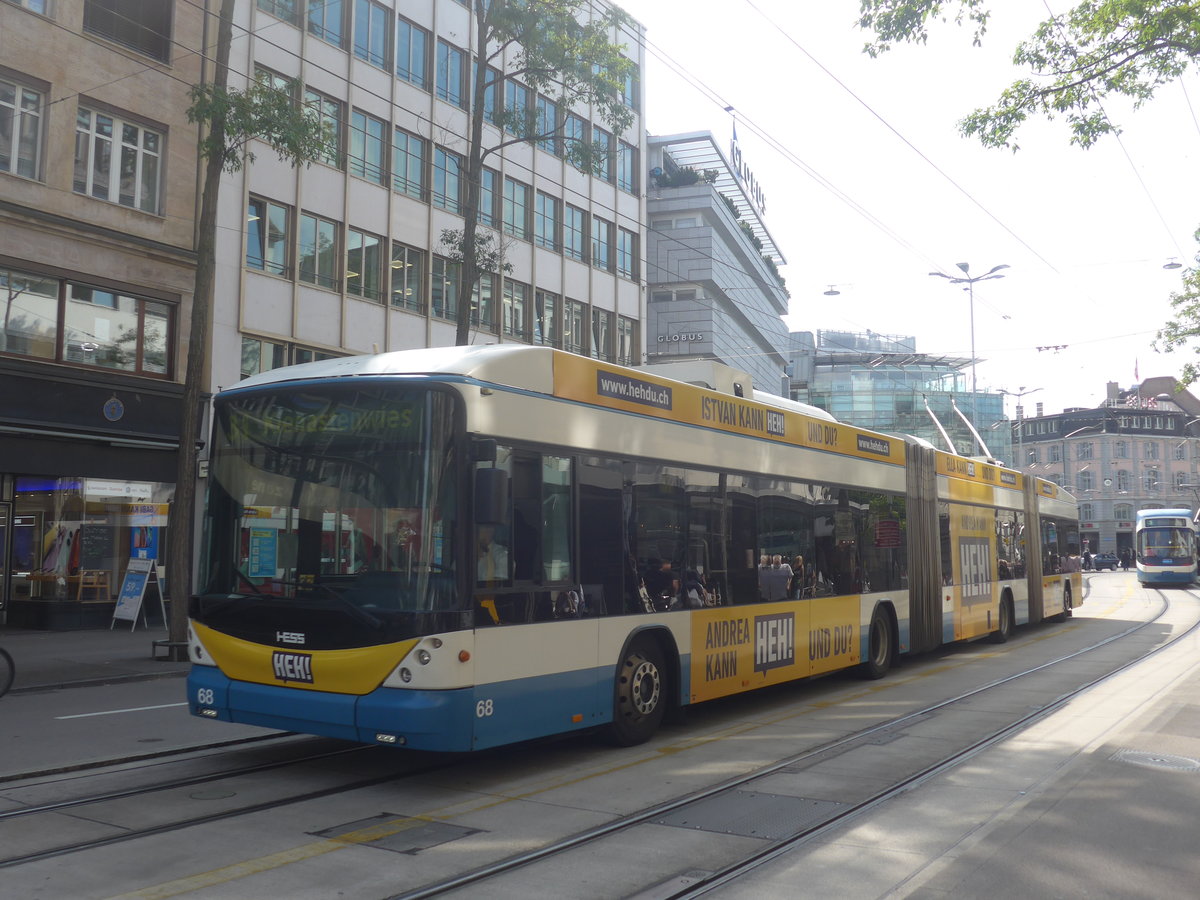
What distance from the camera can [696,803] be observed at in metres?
7.06

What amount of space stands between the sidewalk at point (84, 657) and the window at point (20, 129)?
817cm

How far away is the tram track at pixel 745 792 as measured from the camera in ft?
17.4

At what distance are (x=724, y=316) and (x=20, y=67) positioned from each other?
127 ft

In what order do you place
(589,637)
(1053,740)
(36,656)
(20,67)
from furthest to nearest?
(20,67), (36,656), (1053,740), (589,637)

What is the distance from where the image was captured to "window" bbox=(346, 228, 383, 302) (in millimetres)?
26391

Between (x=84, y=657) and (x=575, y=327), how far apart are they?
21.4 meters

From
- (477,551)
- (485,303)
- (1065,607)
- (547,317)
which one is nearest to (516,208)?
(485,303)

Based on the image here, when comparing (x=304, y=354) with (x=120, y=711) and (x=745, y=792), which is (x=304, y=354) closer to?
(x=120, y=711)

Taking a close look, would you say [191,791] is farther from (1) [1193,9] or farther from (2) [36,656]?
(1) [1193,9]

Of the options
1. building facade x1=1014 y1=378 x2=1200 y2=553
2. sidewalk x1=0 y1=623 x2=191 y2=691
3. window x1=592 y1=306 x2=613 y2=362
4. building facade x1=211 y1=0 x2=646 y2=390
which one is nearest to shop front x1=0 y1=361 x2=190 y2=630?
sidewalk x1=0 y1=623 x2=191 y2=691

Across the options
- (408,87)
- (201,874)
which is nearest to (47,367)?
(408,87)

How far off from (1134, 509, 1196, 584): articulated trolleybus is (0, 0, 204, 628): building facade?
40535 millimetres

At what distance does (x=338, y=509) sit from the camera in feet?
23.7

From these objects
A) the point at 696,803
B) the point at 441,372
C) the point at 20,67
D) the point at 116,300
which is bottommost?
the point at 696,803
